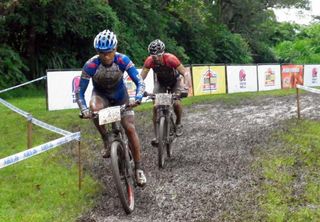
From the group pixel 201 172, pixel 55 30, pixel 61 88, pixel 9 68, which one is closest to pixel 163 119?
pixel 201 172

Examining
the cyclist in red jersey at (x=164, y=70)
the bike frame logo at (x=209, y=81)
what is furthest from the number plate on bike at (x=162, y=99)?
the bike frame logo at (x=209, y=81)

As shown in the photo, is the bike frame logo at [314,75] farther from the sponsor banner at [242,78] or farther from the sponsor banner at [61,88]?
the sponsor banner at [61,88]

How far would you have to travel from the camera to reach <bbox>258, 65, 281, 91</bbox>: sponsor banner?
24.1m

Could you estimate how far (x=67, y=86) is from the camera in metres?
16.2

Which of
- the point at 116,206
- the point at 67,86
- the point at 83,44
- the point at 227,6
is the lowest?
the point at 116,206

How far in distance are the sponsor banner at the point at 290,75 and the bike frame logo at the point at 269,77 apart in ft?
3.08

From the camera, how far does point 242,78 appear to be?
75.7 ft

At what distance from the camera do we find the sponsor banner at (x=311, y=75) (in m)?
27.3

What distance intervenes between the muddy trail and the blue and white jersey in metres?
1.47

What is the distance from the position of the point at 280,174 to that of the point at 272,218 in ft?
5.66

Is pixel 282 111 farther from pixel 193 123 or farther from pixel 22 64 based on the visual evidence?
pixel 22 64

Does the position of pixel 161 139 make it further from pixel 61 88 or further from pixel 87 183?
pixel 61 88

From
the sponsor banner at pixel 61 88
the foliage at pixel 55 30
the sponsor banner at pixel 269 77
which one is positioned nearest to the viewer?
the sponsor banner at pixel 61 88

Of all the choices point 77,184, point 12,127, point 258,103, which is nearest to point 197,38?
point 258,103
